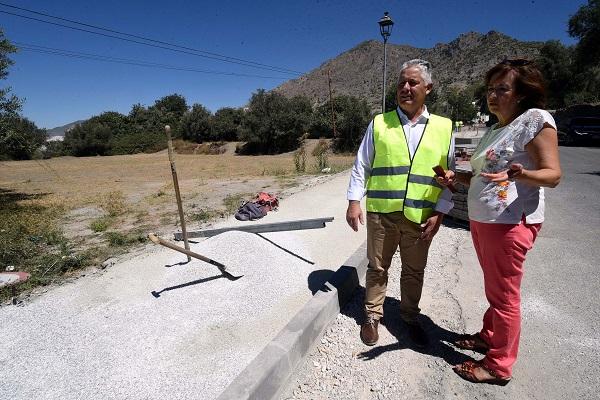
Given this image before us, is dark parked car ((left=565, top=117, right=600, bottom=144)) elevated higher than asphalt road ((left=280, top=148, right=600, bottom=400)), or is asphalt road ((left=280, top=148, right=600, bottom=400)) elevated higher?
dark parked car ((left=565, top=117, right=600, bottom=144))

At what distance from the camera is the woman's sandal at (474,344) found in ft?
8.11

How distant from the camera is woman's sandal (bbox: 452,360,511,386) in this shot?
2.17 metres

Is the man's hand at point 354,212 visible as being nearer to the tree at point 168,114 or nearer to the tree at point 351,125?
the tree at point 351,125

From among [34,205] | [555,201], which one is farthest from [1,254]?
[555,201]

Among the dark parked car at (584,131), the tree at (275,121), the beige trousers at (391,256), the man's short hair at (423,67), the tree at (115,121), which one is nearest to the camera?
the man's short hair at (423,67)

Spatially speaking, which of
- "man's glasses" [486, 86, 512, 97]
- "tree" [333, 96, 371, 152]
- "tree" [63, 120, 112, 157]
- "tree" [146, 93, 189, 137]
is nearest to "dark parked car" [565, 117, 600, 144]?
"tree" [333, 96, 371, 152]

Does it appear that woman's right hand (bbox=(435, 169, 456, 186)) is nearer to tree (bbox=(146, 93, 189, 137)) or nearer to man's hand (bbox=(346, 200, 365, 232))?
man's hand (bbox=(346, 200, 365, 232))

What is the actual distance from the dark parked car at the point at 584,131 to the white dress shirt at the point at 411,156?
21217 mm

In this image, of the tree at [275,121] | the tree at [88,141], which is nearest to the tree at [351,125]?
the tree at [275,121]

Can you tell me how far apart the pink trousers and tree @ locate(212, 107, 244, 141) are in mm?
40922

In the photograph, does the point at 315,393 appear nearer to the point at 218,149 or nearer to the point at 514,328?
the point at 514,328

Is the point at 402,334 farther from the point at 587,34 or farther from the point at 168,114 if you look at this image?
the point at 168,114

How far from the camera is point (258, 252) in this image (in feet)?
13.5

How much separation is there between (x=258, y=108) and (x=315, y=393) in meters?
33.4
